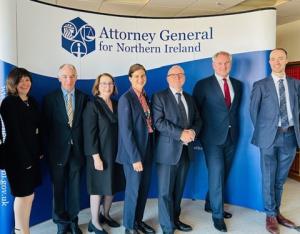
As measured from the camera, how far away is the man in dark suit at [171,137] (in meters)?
2.92

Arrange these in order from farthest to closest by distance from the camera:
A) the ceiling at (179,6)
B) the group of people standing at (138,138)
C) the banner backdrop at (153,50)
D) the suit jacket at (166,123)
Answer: the ceiling at (179,6)
the banner backdrop at (153,50)
the suit jacket at (166,123)
the group of people standing at (138,138)

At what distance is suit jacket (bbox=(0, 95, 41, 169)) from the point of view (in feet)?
8.29

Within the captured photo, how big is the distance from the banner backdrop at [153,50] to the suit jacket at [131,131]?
979 mm

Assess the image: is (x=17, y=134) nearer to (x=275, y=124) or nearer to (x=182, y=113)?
(x=182, y=113)

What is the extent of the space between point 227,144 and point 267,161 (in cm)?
42

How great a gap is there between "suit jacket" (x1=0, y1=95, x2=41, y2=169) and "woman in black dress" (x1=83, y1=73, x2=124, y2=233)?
550 millimetres

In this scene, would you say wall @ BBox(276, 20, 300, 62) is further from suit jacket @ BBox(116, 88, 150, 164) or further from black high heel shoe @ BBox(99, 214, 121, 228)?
black high heel shoe @ BBox(99, 214, 121, 228)

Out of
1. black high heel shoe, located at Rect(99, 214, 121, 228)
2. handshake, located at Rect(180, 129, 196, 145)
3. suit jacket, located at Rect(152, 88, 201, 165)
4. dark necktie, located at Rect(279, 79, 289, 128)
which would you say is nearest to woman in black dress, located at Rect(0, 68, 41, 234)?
black high heel shoe, located at Rect(99, 214, 121, 228)

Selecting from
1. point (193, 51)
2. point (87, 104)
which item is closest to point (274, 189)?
point (193, 51)

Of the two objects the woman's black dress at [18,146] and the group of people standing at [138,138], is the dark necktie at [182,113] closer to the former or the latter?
the group of people standing at [138,138]

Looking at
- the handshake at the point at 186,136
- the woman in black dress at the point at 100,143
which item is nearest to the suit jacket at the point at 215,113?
the handshake at the point at 186,136

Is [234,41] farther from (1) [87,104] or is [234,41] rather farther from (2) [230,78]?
(1) [87,104]

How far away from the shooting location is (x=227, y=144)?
3.42 meters

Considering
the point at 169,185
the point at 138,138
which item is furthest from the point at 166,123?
the point at 169,185
